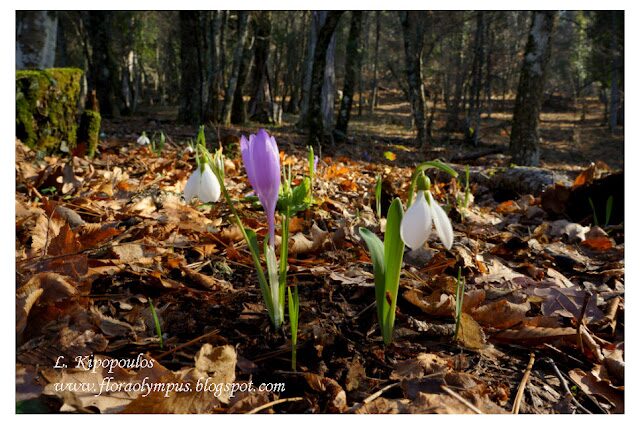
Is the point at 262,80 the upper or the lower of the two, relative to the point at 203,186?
upper

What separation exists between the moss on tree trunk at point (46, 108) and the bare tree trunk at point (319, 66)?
387 cm

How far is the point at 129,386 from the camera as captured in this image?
1088 mm

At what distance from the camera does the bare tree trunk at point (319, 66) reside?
7.44 m

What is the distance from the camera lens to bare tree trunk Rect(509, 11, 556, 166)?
767cm

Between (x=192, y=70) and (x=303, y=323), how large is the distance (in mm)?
12738

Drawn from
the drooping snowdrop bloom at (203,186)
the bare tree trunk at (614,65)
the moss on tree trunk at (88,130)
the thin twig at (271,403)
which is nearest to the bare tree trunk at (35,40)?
the moss on tree trunk at (88,130)

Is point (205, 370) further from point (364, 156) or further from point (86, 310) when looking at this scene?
point (364, 156)

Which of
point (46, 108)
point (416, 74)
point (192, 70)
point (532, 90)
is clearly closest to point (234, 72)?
point (192, 70)

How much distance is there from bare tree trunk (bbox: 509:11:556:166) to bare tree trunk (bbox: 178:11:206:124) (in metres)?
7.92

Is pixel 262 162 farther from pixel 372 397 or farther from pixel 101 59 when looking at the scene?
pixel 101 59

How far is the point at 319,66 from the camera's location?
7.64m
